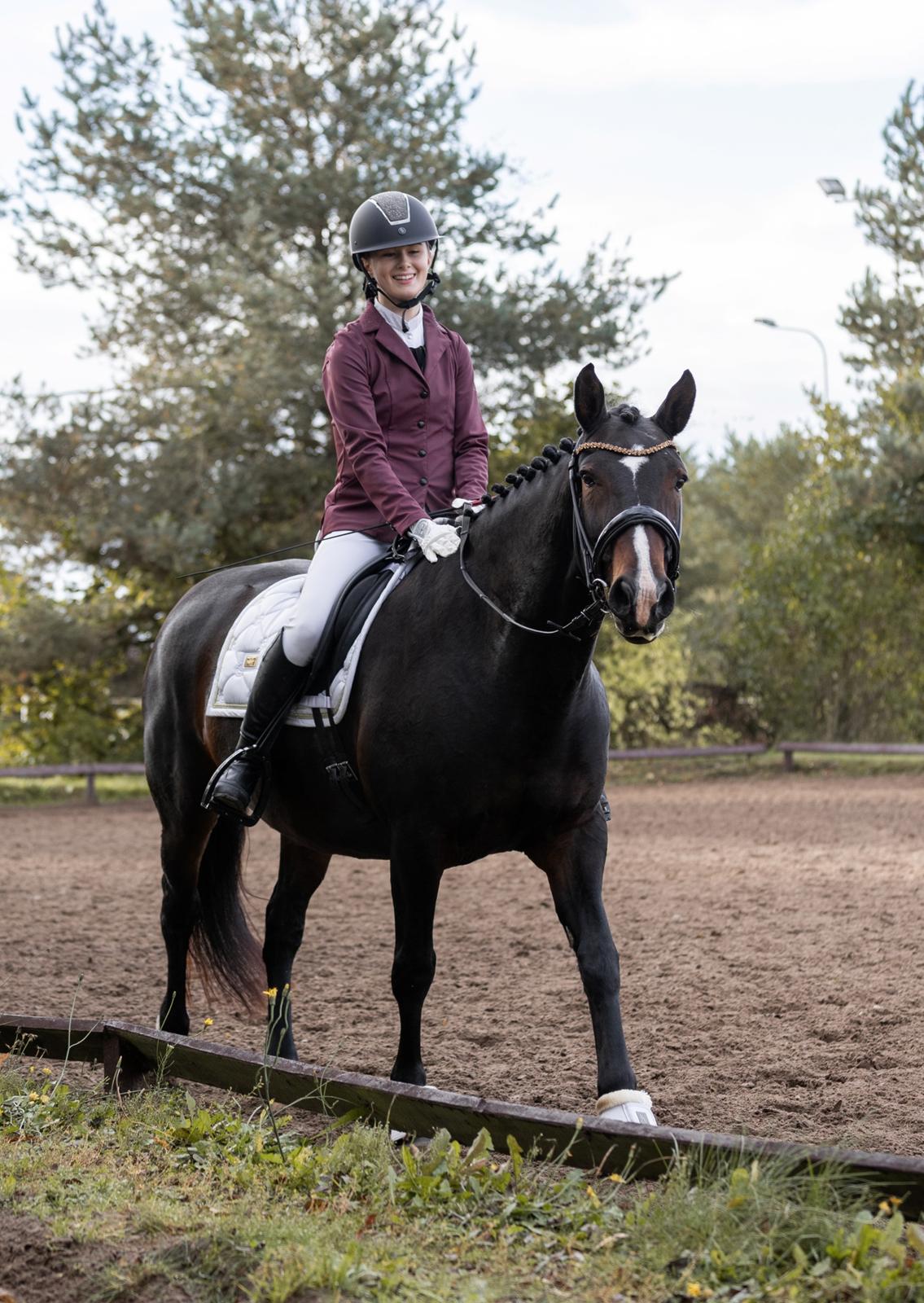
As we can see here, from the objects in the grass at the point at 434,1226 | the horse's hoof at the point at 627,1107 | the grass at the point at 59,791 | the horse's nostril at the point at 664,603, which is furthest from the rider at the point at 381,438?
the grass at the point at 59,791

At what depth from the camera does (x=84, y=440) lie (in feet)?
61.4

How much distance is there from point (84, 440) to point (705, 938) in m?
13.2

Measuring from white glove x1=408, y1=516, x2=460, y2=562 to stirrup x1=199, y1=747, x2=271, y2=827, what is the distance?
1.01 metres

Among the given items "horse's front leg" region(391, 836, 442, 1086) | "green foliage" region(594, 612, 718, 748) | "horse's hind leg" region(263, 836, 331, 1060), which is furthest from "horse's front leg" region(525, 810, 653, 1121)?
"green foliage" region(594, 612, 718, 748)

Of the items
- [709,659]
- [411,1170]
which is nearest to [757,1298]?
[411,1170]

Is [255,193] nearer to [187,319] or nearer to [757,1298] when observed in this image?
[187,319]

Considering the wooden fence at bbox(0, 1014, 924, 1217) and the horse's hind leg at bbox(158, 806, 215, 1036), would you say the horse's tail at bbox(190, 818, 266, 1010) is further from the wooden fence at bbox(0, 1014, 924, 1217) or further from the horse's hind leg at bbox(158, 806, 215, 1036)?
the wooden fence at bbox(0, 1014, 924, 1217)

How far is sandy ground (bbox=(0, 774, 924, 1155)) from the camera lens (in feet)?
16.6

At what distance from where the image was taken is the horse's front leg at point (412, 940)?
Answer: 4.44m

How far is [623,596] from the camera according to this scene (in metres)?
3.65

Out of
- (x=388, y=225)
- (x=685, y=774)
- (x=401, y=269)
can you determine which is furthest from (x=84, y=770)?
(x=388, y=225)

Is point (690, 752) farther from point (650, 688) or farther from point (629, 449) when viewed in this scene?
point (629, 449)

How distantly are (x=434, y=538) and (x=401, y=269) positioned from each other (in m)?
1.03

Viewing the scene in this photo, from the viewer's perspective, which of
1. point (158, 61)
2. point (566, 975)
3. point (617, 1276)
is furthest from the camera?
point (158, 61)
